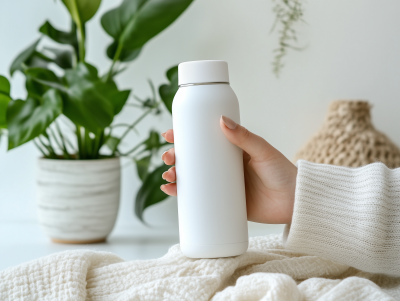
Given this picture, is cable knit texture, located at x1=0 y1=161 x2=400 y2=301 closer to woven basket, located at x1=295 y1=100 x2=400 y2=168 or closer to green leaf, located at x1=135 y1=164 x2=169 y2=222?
woven basket, located at x1=295 y1=100 x2=400 y2=168

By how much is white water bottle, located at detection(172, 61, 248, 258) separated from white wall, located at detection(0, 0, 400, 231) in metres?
0.71

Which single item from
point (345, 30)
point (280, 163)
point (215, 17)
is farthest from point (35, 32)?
point (280, 163)

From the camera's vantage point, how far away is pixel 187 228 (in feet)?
1.41

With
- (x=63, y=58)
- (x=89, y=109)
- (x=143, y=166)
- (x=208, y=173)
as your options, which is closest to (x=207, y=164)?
(x=208, y=173)

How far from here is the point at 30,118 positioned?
0.87m

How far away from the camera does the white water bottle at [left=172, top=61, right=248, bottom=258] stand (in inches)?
16.5

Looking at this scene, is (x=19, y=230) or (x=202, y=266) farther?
Answer: (x=19, y=230)

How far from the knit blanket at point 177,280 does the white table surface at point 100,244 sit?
39 cm

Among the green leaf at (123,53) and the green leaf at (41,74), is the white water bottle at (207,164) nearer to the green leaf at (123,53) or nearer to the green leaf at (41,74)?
the green leaf at (41,74)

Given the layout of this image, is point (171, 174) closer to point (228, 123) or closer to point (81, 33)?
point (228, 123)

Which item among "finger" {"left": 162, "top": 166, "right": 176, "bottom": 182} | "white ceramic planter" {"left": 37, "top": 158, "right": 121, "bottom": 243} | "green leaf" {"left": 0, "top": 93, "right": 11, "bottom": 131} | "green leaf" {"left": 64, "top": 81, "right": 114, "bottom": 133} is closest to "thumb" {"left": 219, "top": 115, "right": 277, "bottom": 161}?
"finger" {"left": 162, "top": 166, "right": 176, "bottom": 182}

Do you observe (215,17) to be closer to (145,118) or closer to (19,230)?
(145,118)

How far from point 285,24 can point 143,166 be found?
0.52m

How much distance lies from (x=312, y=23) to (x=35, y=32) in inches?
30.4
